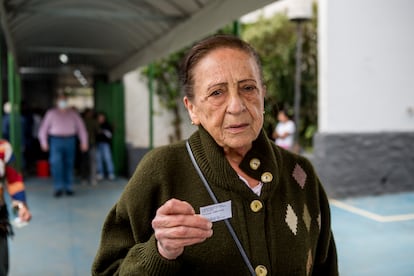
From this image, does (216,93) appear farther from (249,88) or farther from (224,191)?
(224,191)

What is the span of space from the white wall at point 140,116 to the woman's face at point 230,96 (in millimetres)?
11152

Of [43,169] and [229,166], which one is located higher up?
[229,166]

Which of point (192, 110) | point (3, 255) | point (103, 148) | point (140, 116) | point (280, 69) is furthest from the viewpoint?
point (280, 69)

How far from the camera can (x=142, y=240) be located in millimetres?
1539

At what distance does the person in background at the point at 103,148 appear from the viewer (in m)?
11.6

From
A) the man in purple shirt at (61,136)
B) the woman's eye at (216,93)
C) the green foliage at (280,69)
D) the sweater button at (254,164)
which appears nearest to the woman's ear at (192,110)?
the woman's eye at (216,93)

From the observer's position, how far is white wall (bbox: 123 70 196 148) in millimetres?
12883

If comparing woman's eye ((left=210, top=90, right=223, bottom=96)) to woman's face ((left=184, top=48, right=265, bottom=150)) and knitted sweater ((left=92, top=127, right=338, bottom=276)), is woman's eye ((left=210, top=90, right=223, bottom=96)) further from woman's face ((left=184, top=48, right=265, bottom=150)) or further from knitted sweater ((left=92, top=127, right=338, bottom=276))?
knitted sweater ((left=92, top=127, right=338, bottom=276))

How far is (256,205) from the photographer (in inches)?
59.9

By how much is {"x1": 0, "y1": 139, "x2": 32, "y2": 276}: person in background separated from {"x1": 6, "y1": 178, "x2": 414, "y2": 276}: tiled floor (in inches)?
78.2

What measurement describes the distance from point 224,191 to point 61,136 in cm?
810

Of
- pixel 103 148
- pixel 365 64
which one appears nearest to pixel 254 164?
pixel 365 64

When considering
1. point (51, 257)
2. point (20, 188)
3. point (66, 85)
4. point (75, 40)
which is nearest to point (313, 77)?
point (75, 40)

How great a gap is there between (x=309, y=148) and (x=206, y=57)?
10.8m
